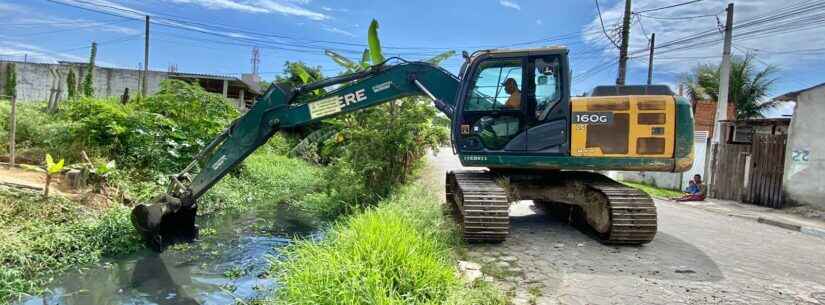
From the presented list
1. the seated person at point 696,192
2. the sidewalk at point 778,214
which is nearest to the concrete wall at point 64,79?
the seated person at point 696,192

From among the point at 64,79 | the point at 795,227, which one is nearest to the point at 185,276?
the point at 795,227

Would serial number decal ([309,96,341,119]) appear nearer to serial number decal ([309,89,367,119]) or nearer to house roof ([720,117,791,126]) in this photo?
serial number decal ([309,89,367,119])

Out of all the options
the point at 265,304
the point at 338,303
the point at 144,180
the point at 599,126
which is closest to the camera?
the point at 338,303

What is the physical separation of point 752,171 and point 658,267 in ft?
30.8

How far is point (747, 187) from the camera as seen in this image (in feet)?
40.1

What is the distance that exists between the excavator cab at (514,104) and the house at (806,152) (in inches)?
315

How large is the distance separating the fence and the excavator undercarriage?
7432mm

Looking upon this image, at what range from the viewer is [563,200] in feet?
21.1

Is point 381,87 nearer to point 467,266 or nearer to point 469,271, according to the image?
point 467,266

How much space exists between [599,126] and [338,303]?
3.99 meters

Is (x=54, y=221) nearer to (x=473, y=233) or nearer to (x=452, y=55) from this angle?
(x=473, y=233)

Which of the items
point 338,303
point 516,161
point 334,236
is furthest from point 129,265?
point 516,161

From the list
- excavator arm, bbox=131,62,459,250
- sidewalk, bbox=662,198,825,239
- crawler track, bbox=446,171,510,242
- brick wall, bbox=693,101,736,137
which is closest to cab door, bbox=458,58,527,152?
excavator arm, bbox=131,62,459,250

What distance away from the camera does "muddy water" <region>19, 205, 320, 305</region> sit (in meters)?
5.06
